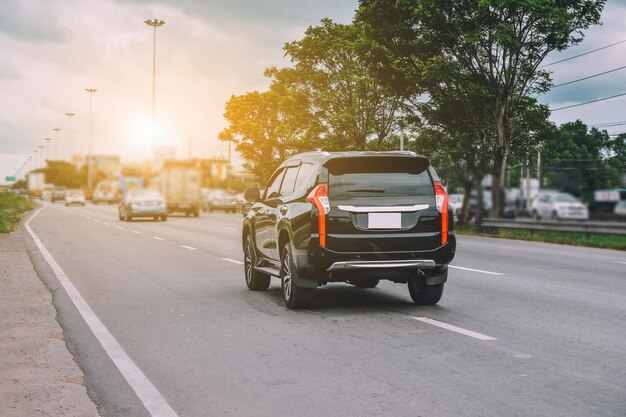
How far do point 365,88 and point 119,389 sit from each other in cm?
3466

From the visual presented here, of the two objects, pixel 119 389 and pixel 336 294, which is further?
pixel 336 294

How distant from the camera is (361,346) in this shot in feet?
23.4

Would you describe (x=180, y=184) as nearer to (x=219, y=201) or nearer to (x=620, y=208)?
(x=219, y=201)

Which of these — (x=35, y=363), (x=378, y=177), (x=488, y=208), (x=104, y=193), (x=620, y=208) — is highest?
(x=378, y=177)

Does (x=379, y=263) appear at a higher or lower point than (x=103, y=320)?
higher

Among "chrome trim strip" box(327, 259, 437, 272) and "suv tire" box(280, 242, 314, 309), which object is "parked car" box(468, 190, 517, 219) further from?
"chrome trim strip" box(327, 259, 437, 272)

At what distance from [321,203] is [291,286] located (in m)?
1.15

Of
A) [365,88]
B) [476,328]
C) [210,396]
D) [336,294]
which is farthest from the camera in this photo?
[365,88]

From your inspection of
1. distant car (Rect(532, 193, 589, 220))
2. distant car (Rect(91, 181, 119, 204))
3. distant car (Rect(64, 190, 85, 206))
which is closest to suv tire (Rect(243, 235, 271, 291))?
distant car (Rect(532, 193, 589, 220))

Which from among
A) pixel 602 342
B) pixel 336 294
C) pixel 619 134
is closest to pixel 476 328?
pixel 602 342

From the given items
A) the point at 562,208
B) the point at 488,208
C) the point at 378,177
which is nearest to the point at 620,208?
the point at 562,208

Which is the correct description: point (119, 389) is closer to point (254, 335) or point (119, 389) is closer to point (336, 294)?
point (254, 335)

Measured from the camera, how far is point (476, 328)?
8.03 meters

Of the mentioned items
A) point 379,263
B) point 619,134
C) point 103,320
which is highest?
point 619,134
